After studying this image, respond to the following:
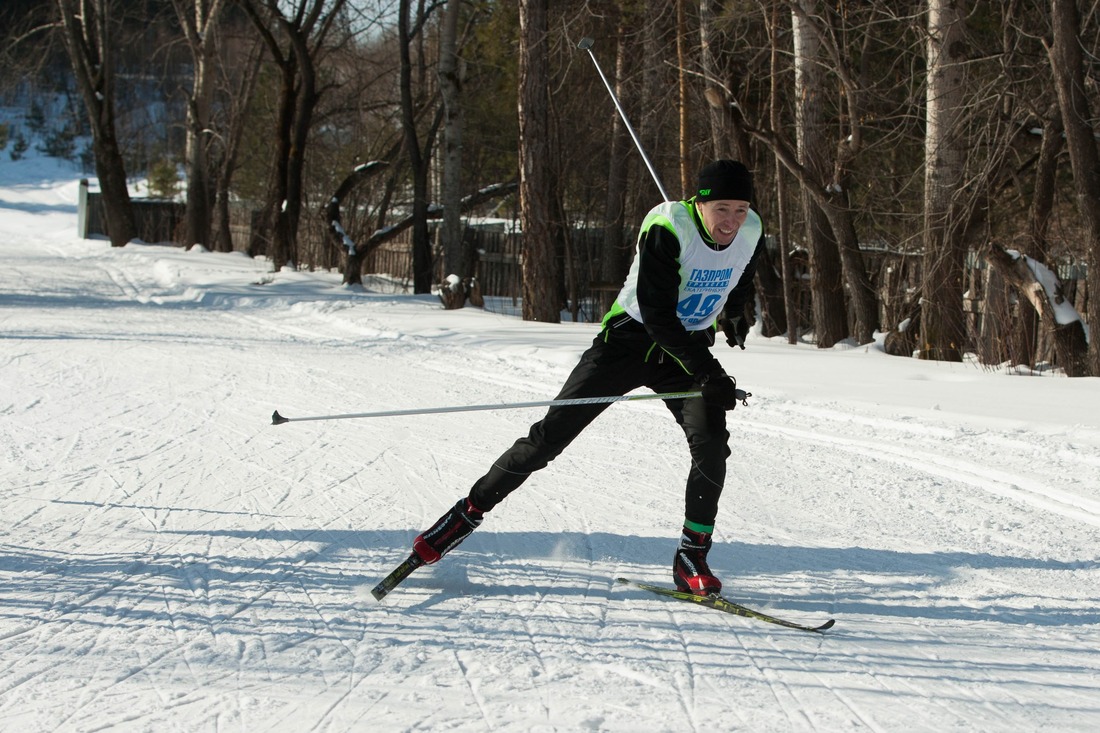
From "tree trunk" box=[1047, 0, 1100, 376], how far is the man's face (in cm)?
680

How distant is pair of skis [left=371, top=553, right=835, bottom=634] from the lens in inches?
163

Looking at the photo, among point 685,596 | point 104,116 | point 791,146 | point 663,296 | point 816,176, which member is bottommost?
point 685,596

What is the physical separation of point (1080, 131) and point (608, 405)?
727 centimetres

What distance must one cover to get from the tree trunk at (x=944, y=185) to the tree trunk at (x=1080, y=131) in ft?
3.98

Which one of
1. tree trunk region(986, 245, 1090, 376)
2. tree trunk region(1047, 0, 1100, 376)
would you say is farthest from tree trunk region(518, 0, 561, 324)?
tree trunk region(1047, 0, 1100, 376)

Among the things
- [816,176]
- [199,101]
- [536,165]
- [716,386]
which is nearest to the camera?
[716,386]

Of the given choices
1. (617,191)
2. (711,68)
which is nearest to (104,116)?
(617,191)

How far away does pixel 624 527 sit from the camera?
217 inches

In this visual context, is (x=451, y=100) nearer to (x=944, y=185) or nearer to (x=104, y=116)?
(x=944, y=185)

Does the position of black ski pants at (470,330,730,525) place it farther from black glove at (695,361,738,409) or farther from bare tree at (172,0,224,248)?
bare tree at (172,0,224,248)

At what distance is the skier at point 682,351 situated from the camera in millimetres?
4312

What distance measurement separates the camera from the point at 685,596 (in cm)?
441

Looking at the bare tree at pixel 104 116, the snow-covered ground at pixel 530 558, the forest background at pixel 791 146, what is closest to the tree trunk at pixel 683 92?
the forest background at pixel 791 146

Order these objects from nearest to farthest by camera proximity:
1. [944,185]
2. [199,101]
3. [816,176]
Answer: [944,185], [816,176], [199,101]
